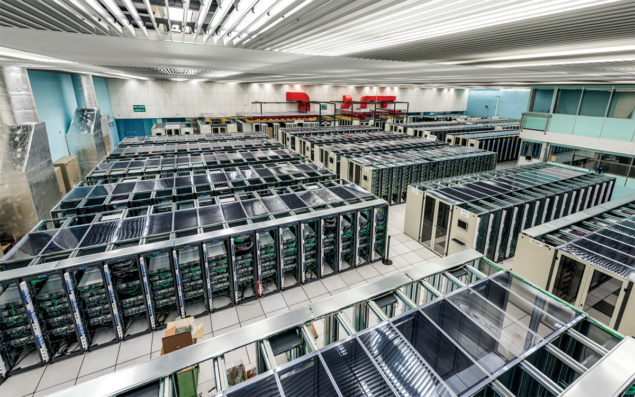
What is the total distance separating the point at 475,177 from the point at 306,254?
5852 millimetres

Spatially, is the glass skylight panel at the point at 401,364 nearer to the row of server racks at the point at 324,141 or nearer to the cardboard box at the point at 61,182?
the row of server racks at the point at 324,141

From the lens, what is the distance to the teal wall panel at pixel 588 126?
9.51m

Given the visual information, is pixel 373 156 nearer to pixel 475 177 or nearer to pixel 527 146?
pixel 475 177

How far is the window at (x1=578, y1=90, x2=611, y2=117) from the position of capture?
948 cm

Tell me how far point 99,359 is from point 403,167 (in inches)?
344

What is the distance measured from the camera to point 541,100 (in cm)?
1134

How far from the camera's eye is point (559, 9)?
188 cm

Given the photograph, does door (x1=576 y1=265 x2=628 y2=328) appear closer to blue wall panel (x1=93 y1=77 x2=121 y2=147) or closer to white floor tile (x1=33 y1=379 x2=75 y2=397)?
white floor tile (x1=33 y1=379 x2=75 y2=397)

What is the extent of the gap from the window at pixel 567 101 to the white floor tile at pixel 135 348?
1409 centimetres

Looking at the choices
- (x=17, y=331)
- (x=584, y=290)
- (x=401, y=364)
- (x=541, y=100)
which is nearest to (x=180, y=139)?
(x=17, y=331)

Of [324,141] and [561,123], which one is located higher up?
[561,123]

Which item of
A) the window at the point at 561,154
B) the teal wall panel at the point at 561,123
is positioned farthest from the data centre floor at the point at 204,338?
the window at the point at 561,154

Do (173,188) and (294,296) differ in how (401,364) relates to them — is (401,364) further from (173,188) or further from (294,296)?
(173,188)

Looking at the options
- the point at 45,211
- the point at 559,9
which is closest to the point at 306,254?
the point at 559,9
